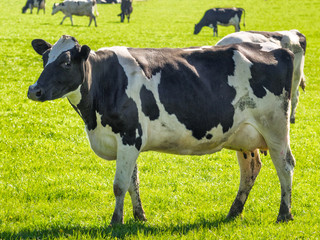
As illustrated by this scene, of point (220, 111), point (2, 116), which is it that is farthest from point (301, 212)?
point (2, 116)

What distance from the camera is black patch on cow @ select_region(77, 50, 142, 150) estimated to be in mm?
5879

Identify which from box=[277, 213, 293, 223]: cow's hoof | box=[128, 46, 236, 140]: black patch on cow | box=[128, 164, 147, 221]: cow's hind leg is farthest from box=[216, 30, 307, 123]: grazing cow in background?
box=[128, 164, 147, 221]: cow's hind leg

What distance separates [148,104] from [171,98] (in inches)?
11.7

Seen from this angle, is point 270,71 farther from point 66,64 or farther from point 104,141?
point 66,64

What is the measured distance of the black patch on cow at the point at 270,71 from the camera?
252 inches

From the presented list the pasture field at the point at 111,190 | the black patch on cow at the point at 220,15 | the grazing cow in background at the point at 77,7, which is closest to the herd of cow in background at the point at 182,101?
the pasture field at the point at 111,190

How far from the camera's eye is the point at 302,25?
40500 millimetres

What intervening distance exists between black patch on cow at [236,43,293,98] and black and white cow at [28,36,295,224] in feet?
0.04

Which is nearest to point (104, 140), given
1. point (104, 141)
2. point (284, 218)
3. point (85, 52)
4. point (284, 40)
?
point (104, 141)

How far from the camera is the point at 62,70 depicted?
570cm

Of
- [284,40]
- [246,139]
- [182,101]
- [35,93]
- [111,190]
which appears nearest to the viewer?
[35,93]

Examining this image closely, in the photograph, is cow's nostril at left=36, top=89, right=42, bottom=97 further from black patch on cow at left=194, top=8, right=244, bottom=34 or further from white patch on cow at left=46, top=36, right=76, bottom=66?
black patch on cow at left=194, top=8, right=244, bottom=34

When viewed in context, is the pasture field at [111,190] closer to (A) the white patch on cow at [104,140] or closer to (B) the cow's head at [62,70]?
(A) the white patch on cow at [104,140]

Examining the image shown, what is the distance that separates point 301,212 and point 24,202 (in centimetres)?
370
